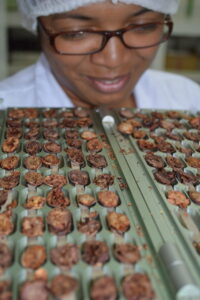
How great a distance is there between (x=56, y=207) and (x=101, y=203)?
1.8 inches

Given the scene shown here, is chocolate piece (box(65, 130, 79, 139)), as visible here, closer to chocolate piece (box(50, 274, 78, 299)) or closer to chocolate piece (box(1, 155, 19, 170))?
chocolate piece (box(1, 155, 19, 170))

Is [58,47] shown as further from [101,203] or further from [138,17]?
[101,203]

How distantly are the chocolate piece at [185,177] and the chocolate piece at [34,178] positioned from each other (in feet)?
0.53

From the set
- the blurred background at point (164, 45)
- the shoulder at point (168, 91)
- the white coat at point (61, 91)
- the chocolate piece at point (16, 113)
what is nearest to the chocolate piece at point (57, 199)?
the chocolate piece at point (16, 113)

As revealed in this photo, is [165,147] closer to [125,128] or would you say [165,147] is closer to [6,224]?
[125,128]

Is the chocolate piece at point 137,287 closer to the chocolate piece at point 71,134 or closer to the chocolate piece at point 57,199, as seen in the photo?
the chocolate piece at point 57,199

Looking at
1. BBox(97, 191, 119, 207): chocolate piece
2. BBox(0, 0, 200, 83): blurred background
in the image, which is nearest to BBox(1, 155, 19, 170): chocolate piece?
BBox(97, 191, 119, 207): chocolate piece

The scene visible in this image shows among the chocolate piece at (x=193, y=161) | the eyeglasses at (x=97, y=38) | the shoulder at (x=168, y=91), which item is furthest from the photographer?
the shoulder at (x=168, y=91)

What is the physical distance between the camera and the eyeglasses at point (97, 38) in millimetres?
731

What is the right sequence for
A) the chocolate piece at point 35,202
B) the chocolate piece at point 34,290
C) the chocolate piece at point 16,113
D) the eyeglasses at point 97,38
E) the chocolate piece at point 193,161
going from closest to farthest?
the chocolate piece at point 34,290 < the chocolate piece at point 35,202 < the chocolate piece at point 193,161 < the chocolate piece at point 16,113 < the eyeglasses at point 97,38

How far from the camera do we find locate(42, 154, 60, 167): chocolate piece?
49cm

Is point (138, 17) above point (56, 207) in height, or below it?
above

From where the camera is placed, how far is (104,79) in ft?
2.67

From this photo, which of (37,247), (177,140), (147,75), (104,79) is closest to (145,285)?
(37,247)
